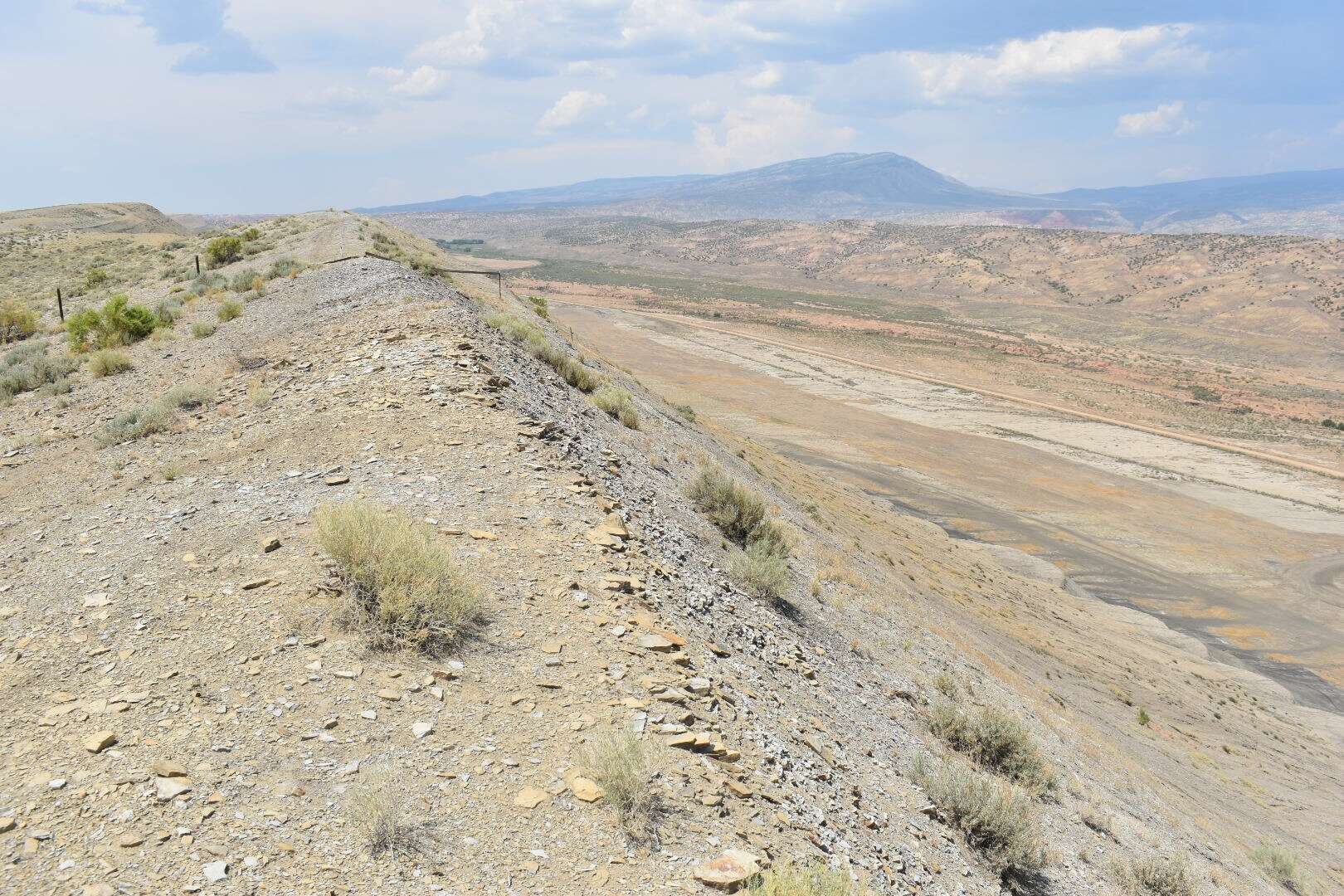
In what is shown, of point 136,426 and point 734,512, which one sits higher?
point 136,426

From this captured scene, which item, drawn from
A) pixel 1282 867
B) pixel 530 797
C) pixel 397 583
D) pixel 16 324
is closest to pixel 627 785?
pixel 530 797

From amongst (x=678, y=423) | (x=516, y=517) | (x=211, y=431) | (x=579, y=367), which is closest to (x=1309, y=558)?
(x=678, y=423)

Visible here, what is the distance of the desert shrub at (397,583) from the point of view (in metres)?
5.93

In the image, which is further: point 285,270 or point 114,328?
point 285,270

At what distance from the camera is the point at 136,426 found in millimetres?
11453

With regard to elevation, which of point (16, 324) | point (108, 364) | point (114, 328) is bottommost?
point (108, 364)

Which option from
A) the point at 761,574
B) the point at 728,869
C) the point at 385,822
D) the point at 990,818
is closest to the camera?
the point at 385,822

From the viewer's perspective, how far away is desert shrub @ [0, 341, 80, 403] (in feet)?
48.9

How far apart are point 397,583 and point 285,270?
66.8 feet

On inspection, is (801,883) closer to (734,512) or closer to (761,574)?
(761,574)

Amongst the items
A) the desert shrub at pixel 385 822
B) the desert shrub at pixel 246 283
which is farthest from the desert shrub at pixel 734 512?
the desert shrub at pixel 246 283

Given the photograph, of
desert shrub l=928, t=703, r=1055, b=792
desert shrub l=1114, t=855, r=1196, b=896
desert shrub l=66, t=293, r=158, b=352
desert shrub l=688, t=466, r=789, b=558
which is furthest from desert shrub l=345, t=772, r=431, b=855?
desert shrub l=66, t=293, r=158, b=352

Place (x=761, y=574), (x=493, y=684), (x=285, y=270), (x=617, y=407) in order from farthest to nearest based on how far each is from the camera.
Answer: (x=285, y=270), (x=617, y=407), (x=761, y=574), (x=493, y=684)

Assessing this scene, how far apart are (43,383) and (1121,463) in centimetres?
4701
